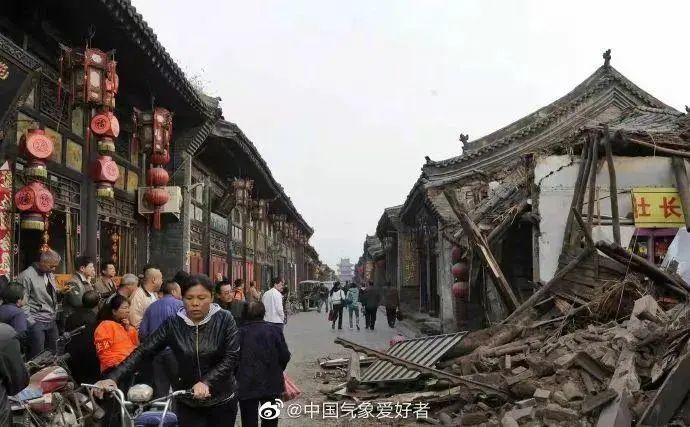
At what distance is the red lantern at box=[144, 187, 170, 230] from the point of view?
13.2m

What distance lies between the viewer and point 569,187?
38.4 feet

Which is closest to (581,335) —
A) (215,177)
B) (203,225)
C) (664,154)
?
(664,154)

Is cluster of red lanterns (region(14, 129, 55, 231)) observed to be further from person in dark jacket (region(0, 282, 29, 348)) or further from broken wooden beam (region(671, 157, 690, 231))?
broken wooden beam (region(671, 157, 690, 231))

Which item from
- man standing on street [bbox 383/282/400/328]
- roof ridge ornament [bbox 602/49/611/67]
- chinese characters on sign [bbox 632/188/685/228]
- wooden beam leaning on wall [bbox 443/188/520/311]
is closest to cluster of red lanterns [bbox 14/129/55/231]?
wooden beam leaning on wall [bbox 443/188/520/311]

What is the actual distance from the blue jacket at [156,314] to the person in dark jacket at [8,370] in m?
2.61

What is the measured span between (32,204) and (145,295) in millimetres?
2359

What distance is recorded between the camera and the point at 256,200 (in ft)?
80.4

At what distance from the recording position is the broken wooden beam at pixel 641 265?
8.27 meters

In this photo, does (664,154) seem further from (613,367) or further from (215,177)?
(215,177)

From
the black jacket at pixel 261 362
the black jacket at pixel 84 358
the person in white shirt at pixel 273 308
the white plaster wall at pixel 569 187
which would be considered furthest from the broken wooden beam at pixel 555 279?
the black jacket at pixel 84 358

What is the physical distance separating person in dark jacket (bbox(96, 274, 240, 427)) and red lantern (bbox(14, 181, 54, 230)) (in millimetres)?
5082

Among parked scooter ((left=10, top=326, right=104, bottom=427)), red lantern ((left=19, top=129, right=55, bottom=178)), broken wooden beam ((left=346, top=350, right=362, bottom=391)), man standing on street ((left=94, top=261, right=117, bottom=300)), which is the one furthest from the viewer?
broken wooden beam ((left=346, top=350, right=362, bottom=391))

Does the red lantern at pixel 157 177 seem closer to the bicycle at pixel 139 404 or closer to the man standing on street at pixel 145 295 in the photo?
the man standing on street at pixel 145 295

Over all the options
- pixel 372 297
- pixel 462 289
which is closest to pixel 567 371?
pixel 462 289
